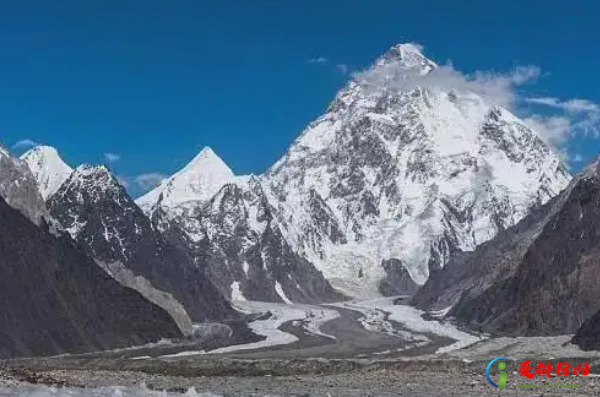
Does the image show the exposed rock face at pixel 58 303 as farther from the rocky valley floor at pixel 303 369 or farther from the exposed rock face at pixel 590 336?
the exposed rock face at pixel 590 336

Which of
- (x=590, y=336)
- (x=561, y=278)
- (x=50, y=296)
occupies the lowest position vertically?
(x=590, y=336)

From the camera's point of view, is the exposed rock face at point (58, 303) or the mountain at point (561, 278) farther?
the mountain at point (561, 278)

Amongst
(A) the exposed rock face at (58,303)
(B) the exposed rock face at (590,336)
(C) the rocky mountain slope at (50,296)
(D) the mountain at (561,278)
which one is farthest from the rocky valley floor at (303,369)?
(D) the mountain at (561,278)

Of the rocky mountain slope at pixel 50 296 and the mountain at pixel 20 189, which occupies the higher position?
the mountain at pixel 20 189

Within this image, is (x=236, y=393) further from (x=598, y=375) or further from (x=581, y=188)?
(x=581, y=188)

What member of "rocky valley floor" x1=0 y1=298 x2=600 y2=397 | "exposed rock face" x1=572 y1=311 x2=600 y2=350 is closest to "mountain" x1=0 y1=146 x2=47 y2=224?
"rocky valley floor" x1=0 y1=298 x2=600 y2=397

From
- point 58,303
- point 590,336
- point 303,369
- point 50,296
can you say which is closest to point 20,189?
point 50,296

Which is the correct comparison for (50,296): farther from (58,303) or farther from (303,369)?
(303,369)

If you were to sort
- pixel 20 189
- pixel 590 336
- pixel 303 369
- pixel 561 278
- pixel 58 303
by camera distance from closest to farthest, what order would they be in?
1. pixel 303 369
2. pixel 590 336
3. pixel 58 303
4. pixel 20 189
5. pixel 561 278

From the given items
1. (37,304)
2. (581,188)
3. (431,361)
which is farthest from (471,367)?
(581,188)
